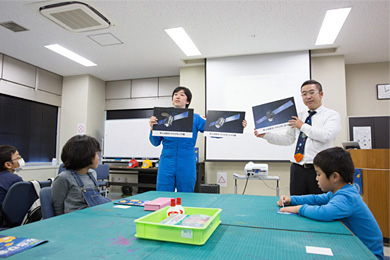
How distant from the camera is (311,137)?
1.86m

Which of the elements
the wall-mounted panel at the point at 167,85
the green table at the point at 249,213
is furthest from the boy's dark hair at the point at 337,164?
the wall-mounted panel at the point at 167,85

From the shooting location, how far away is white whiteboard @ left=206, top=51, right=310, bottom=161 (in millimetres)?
4418

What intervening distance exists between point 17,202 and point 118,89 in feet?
15.2

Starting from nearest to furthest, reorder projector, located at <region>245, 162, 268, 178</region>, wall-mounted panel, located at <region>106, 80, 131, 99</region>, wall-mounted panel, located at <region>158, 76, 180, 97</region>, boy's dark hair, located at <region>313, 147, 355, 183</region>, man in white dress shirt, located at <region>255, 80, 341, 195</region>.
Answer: boy's dark hair, located at <region>313, 147, 355, 183</region> < man in white dress shirt, located at <region>255, 80, 341, 195</region> < projector, located at <region>245, 162, 268, 178</region> < wall-mounted panel, located at <region>158, 76, 180, 97</region> < wall-mounted panel, located at <region>106, 80, 131, 99</region>

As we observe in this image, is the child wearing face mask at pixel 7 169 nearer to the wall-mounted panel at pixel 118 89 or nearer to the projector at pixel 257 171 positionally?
the projector at pixel 257 171

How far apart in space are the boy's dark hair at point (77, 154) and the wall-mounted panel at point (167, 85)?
4.23 m

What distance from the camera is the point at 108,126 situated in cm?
575

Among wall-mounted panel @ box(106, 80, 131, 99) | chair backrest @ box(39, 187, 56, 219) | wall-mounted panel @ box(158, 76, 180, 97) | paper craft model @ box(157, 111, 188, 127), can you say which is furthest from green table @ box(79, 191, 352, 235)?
wall-mounted panel @ box(106, 80, 131, 99)

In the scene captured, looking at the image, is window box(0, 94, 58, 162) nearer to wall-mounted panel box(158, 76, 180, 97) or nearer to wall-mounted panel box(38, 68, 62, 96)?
wall-mounted panel box(38, 68, 62, 96)

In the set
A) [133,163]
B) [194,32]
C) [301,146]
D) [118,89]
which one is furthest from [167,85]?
[301,146]

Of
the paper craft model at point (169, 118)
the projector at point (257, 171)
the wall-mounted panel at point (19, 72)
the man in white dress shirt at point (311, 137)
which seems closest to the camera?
the man in white dress shirt at point (311, 137)

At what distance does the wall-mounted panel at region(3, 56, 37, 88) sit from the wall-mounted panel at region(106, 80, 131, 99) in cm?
159

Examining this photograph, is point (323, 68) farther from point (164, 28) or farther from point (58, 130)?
point (58, 130)

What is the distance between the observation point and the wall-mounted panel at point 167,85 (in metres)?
5.67
